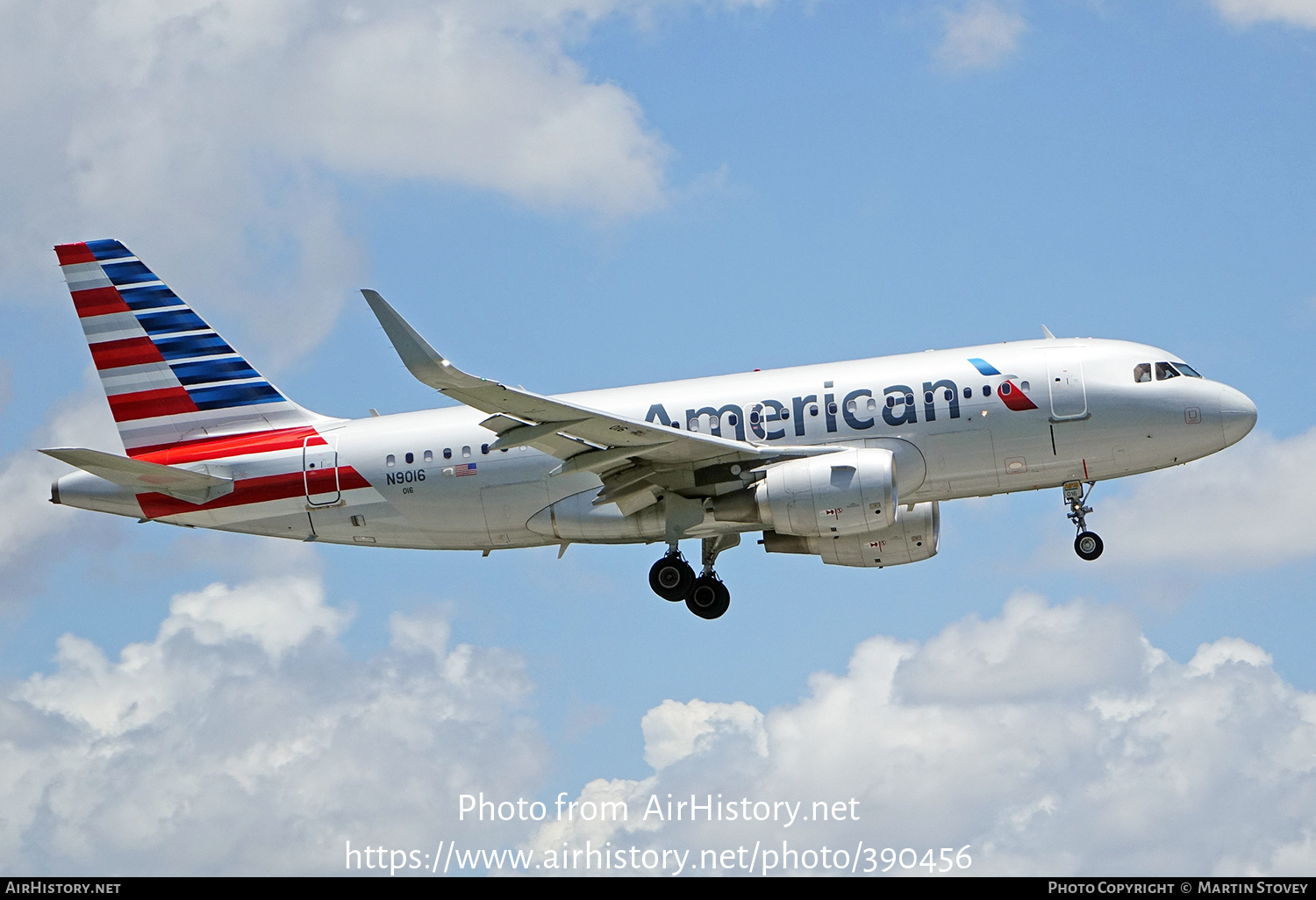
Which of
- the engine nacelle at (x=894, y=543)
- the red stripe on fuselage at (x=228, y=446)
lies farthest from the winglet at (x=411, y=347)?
the engine nacelle at (x=894, y=543)

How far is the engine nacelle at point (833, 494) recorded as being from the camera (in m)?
32.9

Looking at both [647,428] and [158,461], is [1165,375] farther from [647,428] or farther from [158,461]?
[158,461]

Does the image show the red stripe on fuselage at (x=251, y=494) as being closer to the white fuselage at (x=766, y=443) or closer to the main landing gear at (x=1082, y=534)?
the white fuselage at (x=766, y=443)

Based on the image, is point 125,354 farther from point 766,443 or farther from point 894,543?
point 894,543

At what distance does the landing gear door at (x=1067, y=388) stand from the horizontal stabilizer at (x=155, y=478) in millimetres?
19348

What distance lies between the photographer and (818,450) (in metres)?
34.2

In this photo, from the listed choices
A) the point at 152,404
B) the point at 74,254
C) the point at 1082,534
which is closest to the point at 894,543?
the point at 1082,534

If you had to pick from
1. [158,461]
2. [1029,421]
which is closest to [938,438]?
[1029,421]

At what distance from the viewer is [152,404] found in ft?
131

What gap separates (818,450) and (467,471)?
824 centimetres

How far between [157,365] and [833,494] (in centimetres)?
1843

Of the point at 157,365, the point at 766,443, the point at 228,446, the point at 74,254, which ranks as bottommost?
the point at 766,443

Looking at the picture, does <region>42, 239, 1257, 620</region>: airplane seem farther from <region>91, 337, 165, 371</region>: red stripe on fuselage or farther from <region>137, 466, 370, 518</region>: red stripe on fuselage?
<region>91, 337, 165, 371</region>: red stripe on fuselage
